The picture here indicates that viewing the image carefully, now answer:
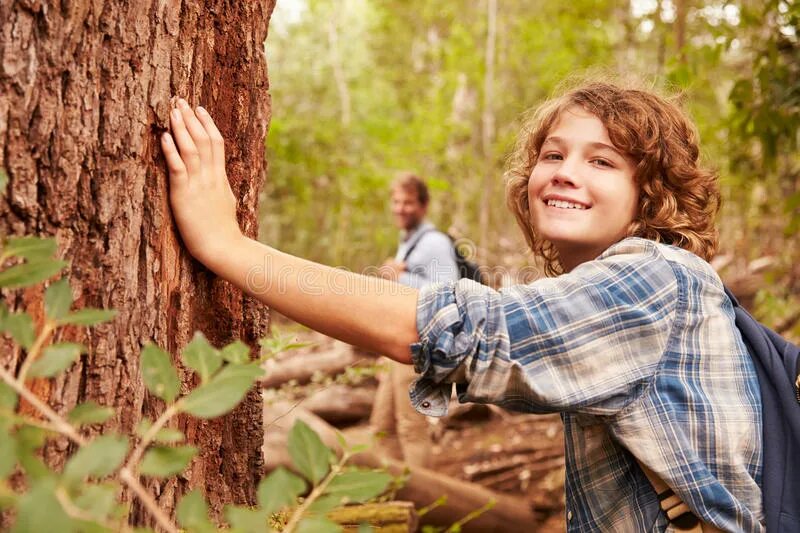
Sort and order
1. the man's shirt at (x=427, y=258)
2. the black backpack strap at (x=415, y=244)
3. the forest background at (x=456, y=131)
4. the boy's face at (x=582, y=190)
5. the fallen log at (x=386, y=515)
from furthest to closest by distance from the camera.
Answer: the forest background at (x=456, y=131), the black backpack strap at (x=415, y=244), the man's shirt at (x=427, y=258), the fallen log at (x=386, y=515), the boy's face at (x=582, y=190)

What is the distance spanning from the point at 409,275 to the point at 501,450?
2.04 meters

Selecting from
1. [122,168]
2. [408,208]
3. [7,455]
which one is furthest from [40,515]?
[408,208]

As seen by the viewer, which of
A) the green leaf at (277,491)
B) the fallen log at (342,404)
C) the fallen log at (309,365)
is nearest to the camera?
the green leaf at (277,491)

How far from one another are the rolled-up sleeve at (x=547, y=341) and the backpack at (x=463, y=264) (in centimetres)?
372

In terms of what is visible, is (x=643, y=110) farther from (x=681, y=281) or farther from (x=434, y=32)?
A: (x=434, y=32)

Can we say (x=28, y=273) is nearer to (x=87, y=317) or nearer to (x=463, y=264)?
(x=87, y=317)

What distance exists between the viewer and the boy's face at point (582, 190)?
1.90 meters

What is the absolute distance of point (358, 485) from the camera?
0.90 meters

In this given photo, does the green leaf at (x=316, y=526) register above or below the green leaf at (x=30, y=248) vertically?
below

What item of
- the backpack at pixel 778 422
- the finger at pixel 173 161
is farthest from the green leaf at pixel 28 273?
the backpack at pixel 778 422

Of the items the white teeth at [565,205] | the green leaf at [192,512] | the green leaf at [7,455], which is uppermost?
the white teeth at [565,205]

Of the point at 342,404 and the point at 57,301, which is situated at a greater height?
the point at 57,301

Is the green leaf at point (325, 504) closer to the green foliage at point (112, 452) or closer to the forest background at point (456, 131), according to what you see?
the green foliage at point (112, 452)

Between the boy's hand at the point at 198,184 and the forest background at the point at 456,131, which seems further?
the forest background at the point at 456,131
